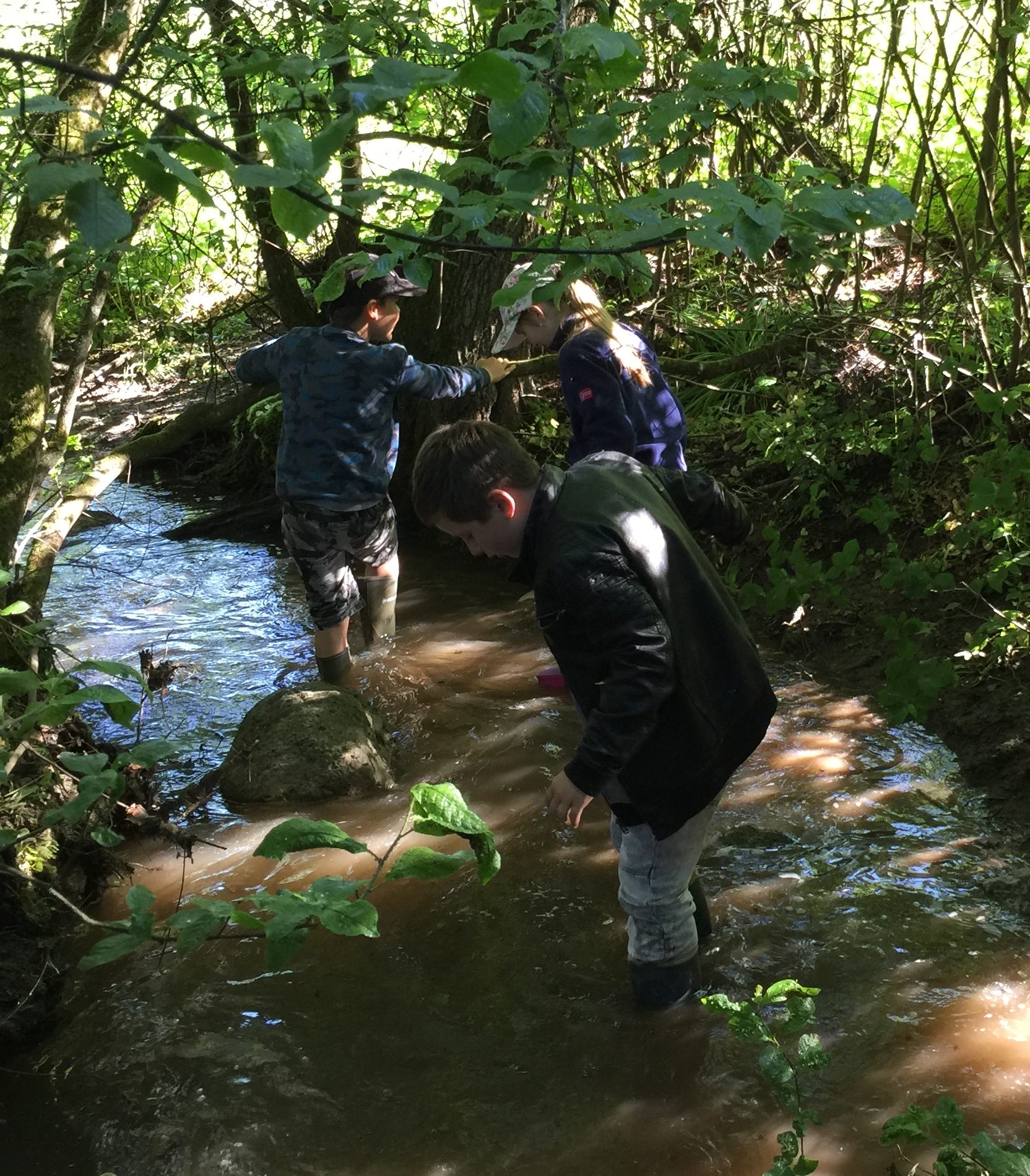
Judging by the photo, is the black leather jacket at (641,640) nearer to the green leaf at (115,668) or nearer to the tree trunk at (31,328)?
the green leaf at (115,668)

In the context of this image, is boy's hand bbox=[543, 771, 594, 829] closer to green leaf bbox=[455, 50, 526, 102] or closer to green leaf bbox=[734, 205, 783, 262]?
green leaf bbox=[734, 205, 783, 262]

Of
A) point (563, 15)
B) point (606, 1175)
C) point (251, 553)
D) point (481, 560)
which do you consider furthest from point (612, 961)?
point (251, 553)

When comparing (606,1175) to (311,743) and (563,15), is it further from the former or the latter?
(563,15)

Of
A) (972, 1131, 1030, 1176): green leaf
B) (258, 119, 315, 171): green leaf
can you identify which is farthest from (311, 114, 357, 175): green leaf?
(972, 1131, 1030, 1176): green leaf

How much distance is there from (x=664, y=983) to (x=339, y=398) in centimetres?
297

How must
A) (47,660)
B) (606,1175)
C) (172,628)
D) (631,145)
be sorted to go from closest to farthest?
(606,1175) → (631,145) → (47,660) → (172,628)

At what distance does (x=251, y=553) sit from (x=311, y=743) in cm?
340

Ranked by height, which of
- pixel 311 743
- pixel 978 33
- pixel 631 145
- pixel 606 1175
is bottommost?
pixel 606 1175

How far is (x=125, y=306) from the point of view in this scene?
10867mm

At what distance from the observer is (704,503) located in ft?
9.97

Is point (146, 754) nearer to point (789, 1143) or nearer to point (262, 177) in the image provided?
point (262, 177)

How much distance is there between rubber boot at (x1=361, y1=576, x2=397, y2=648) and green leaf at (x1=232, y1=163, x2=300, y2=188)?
4093 mm

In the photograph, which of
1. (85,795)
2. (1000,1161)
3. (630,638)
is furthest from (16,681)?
(1000,1161)

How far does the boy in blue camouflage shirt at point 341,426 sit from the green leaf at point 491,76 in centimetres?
317
